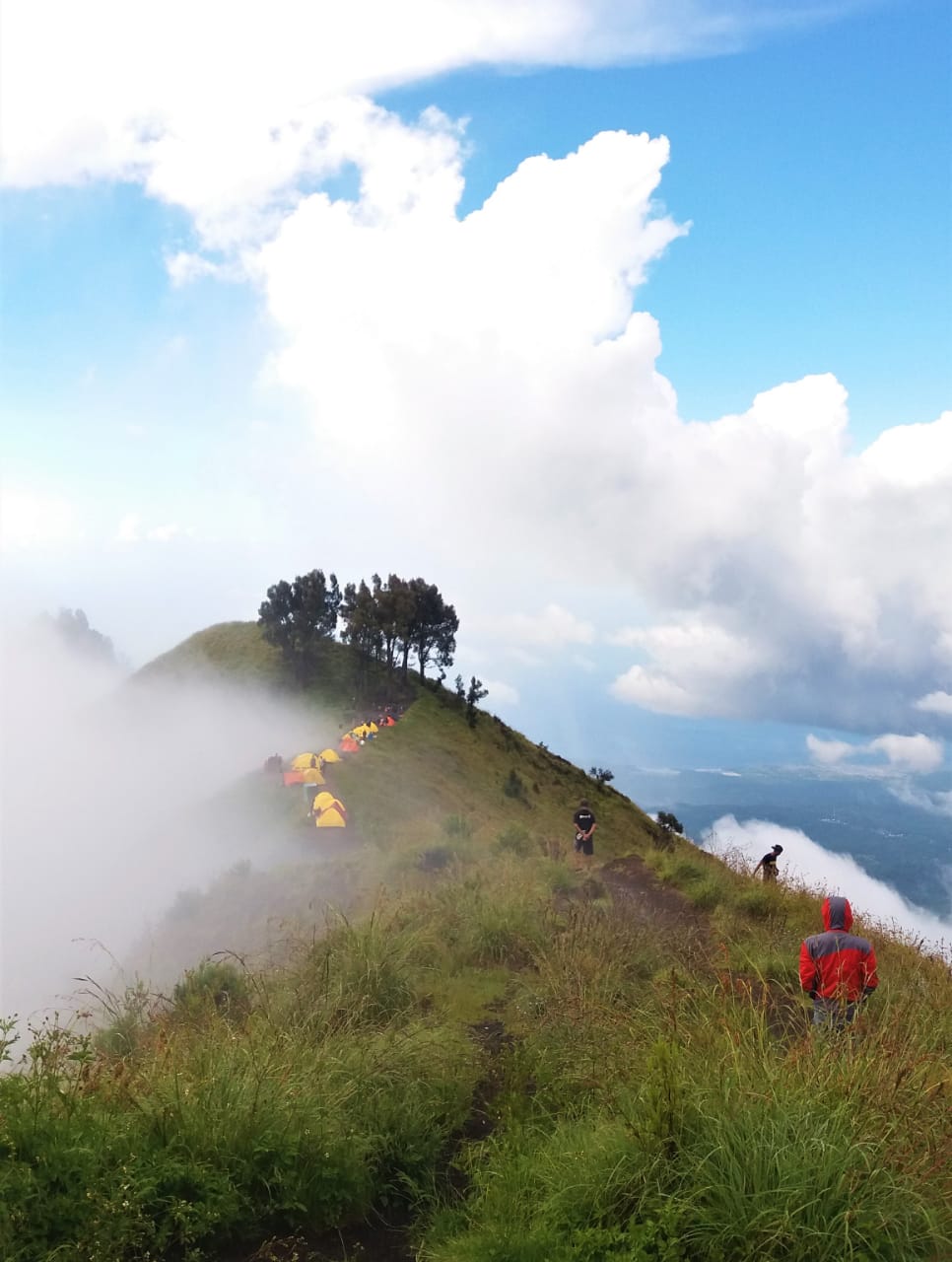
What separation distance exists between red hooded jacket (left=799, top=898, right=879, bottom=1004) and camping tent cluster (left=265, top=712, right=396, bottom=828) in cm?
2205

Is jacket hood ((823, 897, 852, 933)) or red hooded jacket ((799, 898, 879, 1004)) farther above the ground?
jacket hood ((823, 897, 852, 933))

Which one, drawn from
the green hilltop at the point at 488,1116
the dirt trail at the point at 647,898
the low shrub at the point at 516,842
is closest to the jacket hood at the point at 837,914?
the green hilltop at the point at 488,1116

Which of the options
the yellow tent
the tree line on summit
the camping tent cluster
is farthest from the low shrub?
the tree line on summit

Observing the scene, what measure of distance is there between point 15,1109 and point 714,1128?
9.73 ft

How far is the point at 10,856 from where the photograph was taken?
1576 inches

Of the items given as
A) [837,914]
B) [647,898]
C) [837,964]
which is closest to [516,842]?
[647,898]

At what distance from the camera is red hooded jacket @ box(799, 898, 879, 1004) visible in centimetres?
573

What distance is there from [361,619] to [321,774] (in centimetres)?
2139

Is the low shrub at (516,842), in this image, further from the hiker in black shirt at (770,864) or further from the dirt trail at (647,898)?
the hiker in black shirt at (770,864)

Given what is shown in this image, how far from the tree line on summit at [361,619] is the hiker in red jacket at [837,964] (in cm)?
4667

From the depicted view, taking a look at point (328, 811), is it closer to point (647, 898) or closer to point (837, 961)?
point (647, 898)

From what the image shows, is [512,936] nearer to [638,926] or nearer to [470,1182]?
[638,926]

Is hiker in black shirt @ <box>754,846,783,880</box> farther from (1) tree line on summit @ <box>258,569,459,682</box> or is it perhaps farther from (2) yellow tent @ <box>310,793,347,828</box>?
(1) tree line on summit @ <box>258,569,459,682</box>

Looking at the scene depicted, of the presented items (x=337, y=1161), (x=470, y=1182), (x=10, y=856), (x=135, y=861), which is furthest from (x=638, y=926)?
(x=10, y=856)
